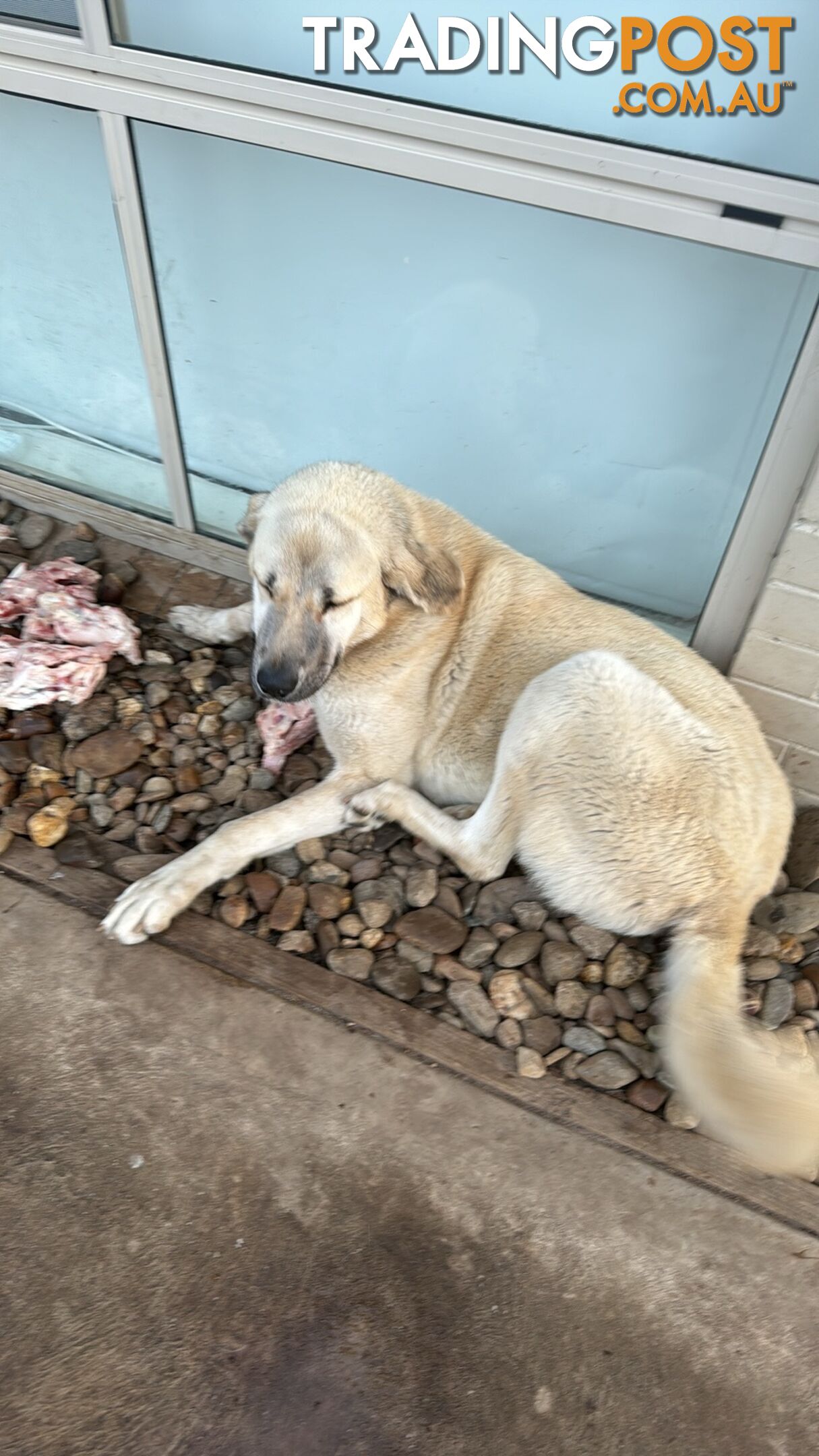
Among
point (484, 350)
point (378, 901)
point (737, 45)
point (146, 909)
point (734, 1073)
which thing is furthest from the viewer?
point (484, 350)

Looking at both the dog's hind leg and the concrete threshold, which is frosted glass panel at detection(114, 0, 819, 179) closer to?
the dog's hind leg

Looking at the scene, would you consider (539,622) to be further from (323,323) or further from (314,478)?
(323,323)

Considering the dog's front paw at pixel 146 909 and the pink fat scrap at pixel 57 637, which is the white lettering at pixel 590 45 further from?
the dog's front paw at pixel 146 909

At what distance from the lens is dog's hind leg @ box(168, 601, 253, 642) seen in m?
3.01

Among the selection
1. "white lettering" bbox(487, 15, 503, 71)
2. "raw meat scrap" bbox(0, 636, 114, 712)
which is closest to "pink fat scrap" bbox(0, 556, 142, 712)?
"raw meat scrap" bbox(0, 636, 114, 712)

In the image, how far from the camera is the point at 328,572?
6.90ft

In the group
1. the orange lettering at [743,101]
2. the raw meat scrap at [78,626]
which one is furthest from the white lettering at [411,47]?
the raw meat scrap at [78,626]

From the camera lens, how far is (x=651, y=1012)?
2.26 metres

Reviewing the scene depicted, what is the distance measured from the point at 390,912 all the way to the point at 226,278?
6.74 feet

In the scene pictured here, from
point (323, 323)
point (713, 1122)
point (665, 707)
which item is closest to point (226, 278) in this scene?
point (323, 323)

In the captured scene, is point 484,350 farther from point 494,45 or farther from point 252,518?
point 252,518

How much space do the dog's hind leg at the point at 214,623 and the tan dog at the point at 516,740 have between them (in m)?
0.66

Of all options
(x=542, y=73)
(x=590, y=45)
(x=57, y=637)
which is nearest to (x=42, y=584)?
(x=57, y=637)

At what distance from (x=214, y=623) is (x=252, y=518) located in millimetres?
765
